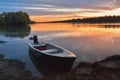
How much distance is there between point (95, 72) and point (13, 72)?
249 inches

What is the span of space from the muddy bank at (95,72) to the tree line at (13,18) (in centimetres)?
12861

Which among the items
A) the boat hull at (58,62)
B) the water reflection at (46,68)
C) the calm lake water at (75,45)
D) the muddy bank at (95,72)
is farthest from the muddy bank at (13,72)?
the muddy bank at (95,72)

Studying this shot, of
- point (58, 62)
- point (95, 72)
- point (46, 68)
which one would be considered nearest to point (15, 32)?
point (46, 68)

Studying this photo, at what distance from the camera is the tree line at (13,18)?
468ft

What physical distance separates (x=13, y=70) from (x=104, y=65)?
279 inches

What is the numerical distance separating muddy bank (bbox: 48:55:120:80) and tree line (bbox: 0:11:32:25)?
128607 millimetres

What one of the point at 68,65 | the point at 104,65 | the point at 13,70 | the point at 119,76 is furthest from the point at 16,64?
the point at 119,76

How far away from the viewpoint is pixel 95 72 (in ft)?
48.5

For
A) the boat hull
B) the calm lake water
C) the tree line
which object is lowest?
the tree line

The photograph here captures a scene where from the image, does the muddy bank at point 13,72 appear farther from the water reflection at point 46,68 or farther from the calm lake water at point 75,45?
the water reflection at point 46,68

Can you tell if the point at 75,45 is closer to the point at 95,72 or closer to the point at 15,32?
the point at 95,72

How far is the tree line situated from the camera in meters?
143

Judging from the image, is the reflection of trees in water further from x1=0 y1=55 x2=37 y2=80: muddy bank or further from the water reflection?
x1=0 y1=55 x2=37 y2=80: muddy bank

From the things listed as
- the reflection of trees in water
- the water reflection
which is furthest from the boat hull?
the reflection of trees in water
